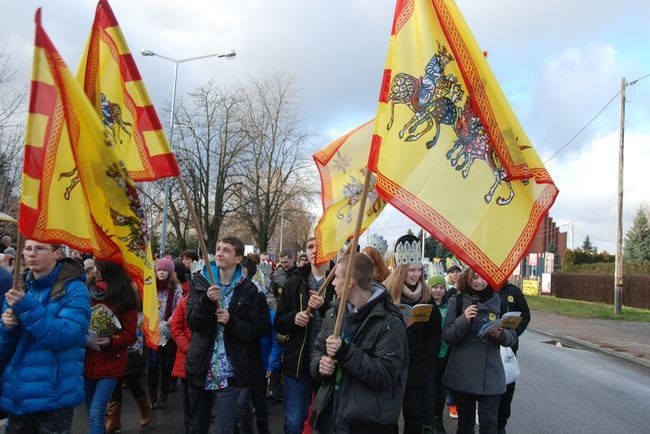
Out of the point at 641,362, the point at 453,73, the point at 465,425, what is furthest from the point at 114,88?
the point at 641,362

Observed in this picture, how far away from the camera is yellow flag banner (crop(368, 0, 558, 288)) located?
4117mm

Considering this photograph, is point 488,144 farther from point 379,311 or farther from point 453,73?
point 379,311

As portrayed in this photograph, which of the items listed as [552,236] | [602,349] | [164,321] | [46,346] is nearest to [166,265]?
[164,321]

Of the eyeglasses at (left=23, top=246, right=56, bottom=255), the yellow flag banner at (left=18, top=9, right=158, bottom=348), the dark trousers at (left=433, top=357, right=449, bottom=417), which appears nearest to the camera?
the yellow flag banner at (left=18, top=9, right=158, bottom=348)

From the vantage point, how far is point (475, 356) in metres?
5.39

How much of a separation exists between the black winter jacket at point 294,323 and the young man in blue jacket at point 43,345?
5.70 feet

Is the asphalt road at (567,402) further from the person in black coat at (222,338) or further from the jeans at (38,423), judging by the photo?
the jeans at (38,423)

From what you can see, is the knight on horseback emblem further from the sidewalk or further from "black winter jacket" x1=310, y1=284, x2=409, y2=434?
the sidewalk

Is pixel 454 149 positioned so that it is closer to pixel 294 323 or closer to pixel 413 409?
pixel 294 323

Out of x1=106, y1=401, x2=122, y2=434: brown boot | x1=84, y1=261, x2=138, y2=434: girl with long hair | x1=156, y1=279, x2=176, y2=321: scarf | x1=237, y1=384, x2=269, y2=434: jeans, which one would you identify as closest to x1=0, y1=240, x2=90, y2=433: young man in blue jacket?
x1=84, y1=261, x2=138, y2=434: girl with long hair

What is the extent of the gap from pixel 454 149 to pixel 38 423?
3.25 m

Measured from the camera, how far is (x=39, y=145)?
3818 millimetres

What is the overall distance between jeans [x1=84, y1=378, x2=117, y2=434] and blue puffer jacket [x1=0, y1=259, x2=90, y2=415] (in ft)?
4.04

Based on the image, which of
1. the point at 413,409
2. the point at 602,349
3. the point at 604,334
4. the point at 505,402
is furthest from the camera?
the point at 604,334
